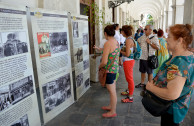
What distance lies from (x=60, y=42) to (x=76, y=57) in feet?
2.54

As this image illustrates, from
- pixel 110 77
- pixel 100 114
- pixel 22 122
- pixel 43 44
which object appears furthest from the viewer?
pixel 100 114

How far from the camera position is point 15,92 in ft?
6.99

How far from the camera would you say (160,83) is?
4.83 feet

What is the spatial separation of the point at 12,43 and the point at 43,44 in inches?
25.1

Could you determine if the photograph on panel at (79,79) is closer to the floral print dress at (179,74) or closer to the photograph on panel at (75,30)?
the photograph on panel at (75,30)

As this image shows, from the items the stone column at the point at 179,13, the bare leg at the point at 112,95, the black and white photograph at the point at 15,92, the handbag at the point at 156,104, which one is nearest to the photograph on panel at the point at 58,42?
the black and white photograph at the point at 15,92

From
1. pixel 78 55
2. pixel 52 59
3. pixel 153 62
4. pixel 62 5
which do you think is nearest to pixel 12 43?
pixel 52 59

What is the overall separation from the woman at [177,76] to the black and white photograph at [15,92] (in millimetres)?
1762

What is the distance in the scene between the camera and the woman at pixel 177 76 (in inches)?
49.7

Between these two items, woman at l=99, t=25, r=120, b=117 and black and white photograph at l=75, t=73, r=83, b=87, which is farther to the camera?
black and white photograph at l=75, t=73, r=83, b=87

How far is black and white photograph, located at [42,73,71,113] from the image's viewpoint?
9.20 feet

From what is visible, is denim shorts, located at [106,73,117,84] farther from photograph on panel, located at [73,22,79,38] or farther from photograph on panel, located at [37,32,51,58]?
photograph on panel, located at [73,22,79,38]

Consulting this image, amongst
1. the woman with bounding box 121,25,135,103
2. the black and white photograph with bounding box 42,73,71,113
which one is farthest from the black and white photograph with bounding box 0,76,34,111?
the woman with bounding box 121,25,135,103

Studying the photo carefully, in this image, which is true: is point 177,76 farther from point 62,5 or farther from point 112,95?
point 62,5
